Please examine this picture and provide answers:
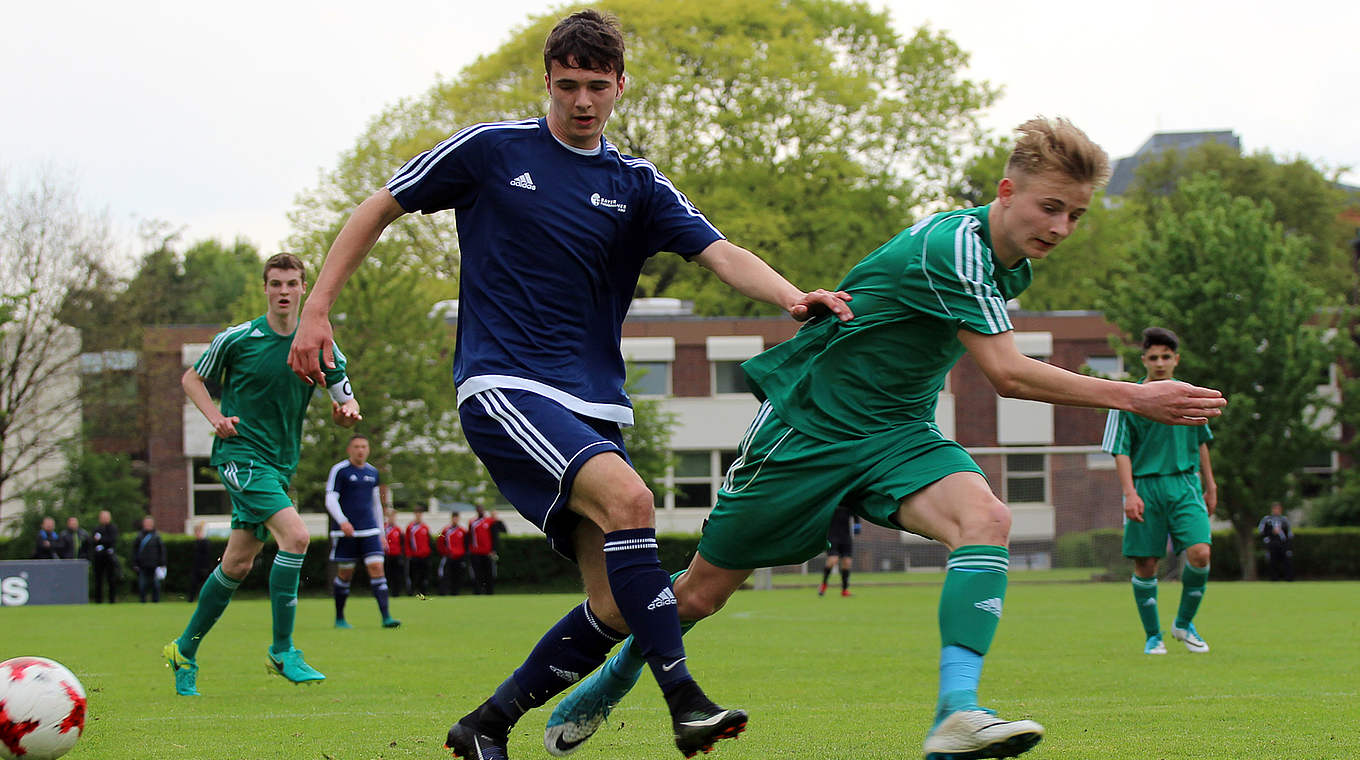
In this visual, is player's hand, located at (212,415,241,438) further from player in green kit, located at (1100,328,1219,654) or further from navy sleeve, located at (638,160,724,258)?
player in green kit, located at (1100,328,1219,654)

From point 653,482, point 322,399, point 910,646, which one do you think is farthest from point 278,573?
point 653,482

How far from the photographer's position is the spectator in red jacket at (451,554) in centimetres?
2931

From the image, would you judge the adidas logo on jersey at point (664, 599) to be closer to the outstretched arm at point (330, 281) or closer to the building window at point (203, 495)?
the outstretched arm at point (330, 281)

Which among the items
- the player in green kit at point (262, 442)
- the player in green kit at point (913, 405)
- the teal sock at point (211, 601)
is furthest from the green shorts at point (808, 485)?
the teal sock at point (211, 601)

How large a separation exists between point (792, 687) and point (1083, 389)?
4559 millimetres

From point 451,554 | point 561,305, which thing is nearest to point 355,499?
point 561,305

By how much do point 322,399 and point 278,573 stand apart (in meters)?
23.1

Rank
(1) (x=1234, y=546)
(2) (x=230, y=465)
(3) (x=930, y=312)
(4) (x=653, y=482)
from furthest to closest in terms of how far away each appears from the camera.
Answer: (4) (x=653, y=482) < (1) (x=1234, y=546) < (2) (x=230, y=465) < (3) (x=930, y=312)

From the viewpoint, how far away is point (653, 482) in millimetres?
37750

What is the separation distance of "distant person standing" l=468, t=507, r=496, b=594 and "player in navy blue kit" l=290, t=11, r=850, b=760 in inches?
919

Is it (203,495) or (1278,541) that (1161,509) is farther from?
(203,495)

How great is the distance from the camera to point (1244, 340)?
34219mm

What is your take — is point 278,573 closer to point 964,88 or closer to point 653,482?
point 653,482

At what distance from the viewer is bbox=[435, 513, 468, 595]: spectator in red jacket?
29.3 m
